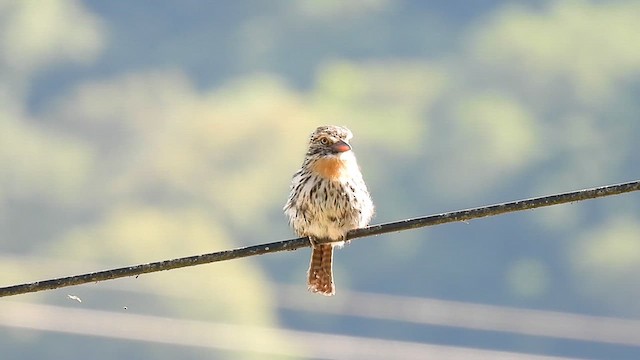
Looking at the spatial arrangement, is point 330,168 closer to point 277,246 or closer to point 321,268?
point 321,268

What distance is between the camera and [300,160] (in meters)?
47.2

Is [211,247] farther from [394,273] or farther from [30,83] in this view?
[30,83]

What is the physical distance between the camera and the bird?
29.7 feet

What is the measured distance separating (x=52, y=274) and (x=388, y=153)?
2038 centimetres

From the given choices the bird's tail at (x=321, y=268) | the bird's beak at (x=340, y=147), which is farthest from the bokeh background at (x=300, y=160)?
the bird's beak at (x=340, y=147)

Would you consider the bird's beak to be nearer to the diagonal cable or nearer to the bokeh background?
the diagonal cable

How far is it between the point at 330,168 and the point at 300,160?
3799 cm

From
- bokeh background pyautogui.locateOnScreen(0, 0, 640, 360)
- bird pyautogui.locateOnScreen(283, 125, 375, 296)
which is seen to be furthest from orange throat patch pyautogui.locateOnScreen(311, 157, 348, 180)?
bokeh background pyautogui.locateOnScreen(0, 0, 640, 360)

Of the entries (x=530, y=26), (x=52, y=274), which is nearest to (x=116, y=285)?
(x=52, y=274)

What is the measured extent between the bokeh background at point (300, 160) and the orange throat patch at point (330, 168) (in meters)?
24.2

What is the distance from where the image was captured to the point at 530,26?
2677 inches

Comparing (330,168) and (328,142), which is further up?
(328,142)

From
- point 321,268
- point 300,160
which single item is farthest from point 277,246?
point 300,160

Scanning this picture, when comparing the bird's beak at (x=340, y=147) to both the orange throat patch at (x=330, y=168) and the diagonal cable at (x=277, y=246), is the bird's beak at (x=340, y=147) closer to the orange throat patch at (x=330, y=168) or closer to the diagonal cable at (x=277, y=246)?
the orange throat patch at (x=330, y=168)
